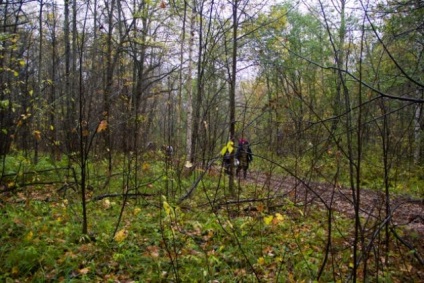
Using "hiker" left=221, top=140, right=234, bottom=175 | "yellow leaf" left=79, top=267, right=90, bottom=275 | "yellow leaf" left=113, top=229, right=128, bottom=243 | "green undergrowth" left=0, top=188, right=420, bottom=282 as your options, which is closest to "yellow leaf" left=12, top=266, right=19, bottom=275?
"green undergrowth" left=0, top=188, right=420, bottom=282

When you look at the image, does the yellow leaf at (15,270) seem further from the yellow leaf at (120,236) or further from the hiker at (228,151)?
the hiker at (228,151)

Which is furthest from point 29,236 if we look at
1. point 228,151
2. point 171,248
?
point 228,151

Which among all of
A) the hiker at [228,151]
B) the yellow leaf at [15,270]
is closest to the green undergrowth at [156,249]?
the yellow leaf at [15,270]

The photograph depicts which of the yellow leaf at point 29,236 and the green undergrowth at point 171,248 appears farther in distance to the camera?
the yellow leaf at point 29,236

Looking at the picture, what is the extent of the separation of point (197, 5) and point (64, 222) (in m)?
6.30

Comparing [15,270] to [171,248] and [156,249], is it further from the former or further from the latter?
[171,248]

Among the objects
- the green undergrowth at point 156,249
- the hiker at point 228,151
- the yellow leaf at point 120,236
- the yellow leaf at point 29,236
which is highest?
the hiker at point 228,151

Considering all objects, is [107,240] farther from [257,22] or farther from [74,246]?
[257,22]

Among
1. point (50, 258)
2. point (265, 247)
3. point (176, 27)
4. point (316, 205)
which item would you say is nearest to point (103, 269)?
point (50, 258)

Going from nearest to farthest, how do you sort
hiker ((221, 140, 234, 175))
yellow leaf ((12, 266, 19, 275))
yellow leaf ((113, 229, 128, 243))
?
hiker ((221, 140, 234, 175))
yellow leaf ((12, 266, 19, 275))
yellow leaf ((113, 229, 128, 243))

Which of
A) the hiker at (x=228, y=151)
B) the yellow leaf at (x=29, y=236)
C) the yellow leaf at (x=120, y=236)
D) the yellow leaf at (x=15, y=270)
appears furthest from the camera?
the yellow leaf at (x=29, y=236)

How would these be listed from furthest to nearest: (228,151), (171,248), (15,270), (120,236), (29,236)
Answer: (171,248) < (29,236) < (120,236) < (15,270) < (228,151)

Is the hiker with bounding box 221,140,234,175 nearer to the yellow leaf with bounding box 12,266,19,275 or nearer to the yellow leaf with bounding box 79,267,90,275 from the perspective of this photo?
the yellow leaf with bounding box 79,267,90,275

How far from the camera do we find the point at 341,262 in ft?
14.0
